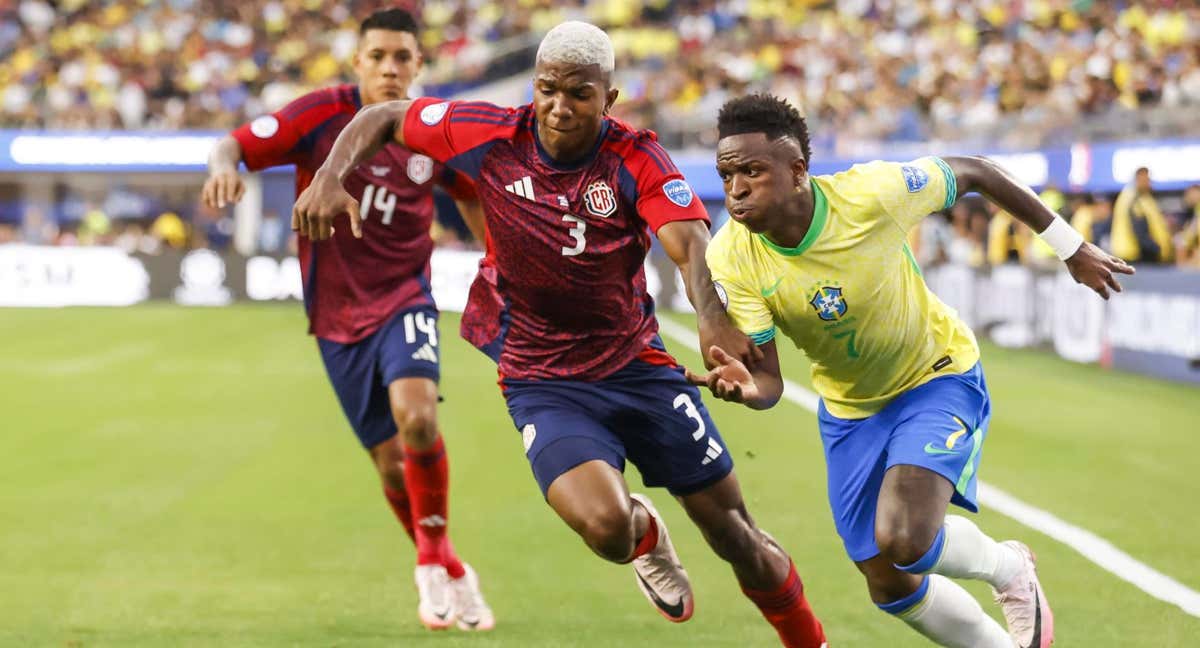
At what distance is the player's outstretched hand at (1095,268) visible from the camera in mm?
5484

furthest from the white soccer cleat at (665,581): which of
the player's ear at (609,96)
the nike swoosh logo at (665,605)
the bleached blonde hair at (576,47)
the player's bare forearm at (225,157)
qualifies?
the player's bare forearm at (225,157)

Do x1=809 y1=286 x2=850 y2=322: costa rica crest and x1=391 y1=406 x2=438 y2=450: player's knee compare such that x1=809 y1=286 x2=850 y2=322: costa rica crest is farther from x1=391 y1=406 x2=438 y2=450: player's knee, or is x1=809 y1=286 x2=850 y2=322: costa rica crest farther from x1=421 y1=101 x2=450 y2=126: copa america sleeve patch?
x1=391 y1=406 x2=438 y2=450: player's knee

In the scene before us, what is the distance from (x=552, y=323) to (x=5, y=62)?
31.7m

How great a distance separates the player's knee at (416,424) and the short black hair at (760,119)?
226cm

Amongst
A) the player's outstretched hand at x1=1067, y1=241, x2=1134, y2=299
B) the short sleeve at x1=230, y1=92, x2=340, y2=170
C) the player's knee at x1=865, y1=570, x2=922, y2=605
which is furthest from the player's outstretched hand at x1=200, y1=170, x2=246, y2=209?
the player's outstretched hand at x1=1067, y1=241, x2=1134, y2=299

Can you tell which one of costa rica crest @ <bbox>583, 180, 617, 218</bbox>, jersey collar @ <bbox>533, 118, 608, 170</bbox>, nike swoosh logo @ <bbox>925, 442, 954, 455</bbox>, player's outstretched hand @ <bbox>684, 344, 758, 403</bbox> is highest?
jersey collar @ <bbox>533, 118, 608, 170</bbox>

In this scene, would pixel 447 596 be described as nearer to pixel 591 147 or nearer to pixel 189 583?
pixel 189 583

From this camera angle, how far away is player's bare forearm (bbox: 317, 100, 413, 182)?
558 cm

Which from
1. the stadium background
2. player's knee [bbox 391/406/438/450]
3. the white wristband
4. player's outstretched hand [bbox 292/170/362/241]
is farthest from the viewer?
the stadium background

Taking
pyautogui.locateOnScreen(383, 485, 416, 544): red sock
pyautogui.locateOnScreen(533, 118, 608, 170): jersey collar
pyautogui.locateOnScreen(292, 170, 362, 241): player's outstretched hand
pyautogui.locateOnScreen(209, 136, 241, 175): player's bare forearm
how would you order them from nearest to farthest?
1. pyautogui.locateOnScreen(292, 170, 362, 241): player's outstretched hand
2. pyautogui.locateOnScreen(533, 118, 608, 170): jersey collar
3. pyautogui.locateOnScreen(209, 136, 241, 175): player's bare forearm
4. pyautogui.locateOnScreen(383, 485, 416, 544): red sock

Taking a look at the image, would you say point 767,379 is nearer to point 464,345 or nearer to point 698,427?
point 698,427

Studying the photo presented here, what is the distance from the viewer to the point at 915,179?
550 cm

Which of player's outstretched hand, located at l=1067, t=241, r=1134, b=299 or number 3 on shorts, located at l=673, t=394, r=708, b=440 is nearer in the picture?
player's outstretched hand, located at l=1067, t=241, r=1134, b=299

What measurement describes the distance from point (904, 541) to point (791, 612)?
86 centimetres
